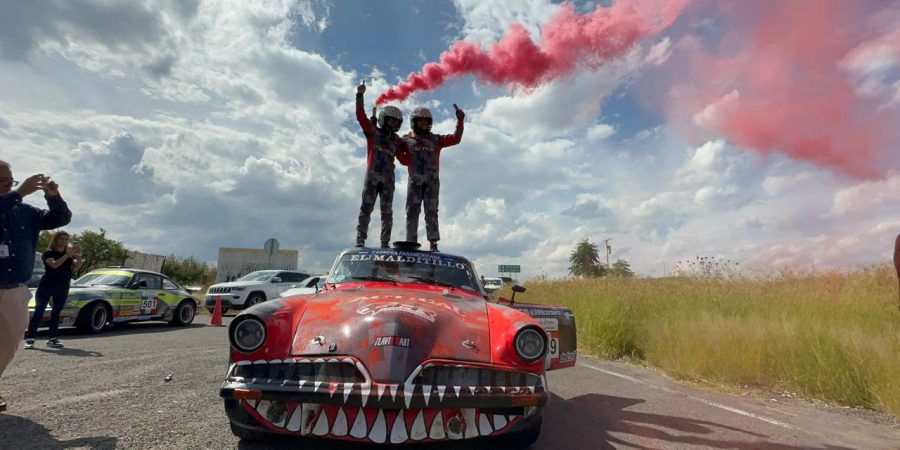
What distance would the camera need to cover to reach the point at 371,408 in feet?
7.88

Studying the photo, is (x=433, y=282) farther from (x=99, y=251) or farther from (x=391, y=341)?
(x=99, y=251)

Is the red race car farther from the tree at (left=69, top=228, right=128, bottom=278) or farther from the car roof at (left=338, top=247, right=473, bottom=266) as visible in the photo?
the tree at (left=69, top=228, right=128, bottom=278)

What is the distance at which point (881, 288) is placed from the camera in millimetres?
8781

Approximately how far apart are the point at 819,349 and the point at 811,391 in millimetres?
570

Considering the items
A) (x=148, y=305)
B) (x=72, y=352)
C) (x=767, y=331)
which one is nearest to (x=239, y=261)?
(x=148, y=305)

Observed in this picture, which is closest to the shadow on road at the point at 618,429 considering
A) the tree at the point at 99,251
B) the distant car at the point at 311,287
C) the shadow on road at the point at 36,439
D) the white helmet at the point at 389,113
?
the distant car at the point at 311,287

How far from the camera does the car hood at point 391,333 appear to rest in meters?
2.59

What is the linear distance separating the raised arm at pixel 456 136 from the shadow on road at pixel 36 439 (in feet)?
16.1

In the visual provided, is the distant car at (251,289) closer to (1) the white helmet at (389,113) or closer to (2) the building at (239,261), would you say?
(1) the white helmet at (389,113)

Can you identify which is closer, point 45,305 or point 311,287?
point 311,287

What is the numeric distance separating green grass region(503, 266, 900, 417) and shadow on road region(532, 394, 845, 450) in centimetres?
222

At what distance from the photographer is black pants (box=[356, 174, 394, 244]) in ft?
20.8

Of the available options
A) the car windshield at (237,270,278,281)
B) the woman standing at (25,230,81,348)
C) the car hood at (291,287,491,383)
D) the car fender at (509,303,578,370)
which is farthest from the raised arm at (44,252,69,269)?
the car windshield at (237,270,278,281)

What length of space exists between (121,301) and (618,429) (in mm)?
9875
